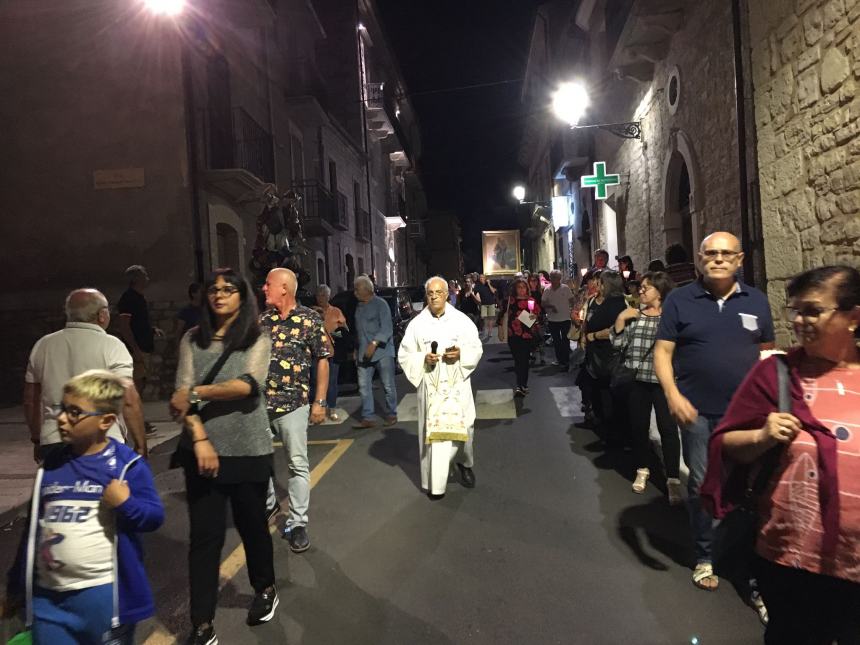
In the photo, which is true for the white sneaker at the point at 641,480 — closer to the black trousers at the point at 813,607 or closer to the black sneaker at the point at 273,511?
the black sneaker at the point at 273,511

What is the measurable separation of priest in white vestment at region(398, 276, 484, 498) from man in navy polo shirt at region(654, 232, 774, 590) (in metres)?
2.04

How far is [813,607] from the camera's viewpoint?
1918mm

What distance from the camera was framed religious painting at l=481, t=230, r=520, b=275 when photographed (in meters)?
35.7

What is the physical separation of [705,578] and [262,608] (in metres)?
2.39

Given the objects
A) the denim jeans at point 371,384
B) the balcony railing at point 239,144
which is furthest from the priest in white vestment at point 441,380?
the balcony railing at point 239,144

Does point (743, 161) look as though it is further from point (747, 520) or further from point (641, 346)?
point (747, 520)

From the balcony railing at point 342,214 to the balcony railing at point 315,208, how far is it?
117cm

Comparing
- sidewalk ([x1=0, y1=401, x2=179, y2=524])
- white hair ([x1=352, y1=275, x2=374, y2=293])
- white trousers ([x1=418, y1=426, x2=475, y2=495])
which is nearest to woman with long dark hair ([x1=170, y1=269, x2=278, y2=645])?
white trousers ([x1=418, y1=426, x2=475, y2=495])

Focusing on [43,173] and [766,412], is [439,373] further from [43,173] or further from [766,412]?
[43,173]

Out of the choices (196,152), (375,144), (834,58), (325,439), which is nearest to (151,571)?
(325,439)

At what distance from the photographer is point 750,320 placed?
10.5 feet

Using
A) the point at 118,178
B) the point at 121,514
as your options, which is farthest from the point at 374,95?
the point at 121,514

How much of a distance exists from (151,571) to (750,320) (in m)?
3.82

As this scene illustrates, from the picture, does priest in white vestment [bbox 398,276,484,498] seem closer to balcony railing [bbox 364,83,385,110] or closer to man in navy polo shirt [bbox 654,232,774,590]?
man in navy polo shirt [bbox 654,232,774,590]
